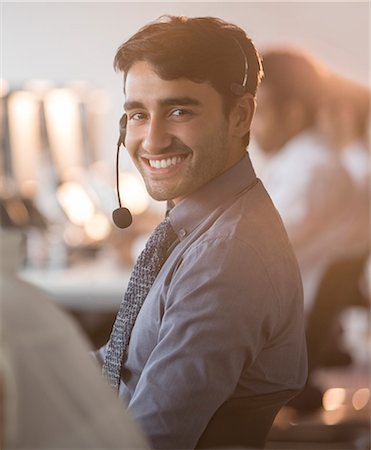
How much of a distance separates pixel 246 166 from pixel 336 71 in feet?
14.5

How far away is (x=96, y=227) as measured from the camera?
6.45m

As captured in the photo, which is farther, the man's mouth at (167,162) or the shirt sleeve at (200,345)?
the man's mouth at (167,162)

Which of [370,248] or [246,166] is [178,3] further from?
[370,248]

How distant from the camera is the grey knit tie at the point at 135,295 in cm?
157

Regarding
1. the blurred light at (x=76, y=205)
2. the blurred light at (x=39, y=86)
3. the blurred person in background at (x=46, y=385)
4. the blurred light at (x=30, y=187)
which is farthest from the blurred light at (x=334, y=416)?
the blurred person in background at (x=46, y=385)

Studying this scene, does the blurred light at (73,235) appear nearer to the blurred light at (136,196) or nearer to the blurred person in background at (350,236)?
the blurred light at (136,196)

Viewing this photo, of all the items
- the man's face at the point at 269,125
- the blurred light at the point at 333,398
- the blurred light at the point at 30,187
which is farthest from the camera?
the blurred light at the point at 30,187

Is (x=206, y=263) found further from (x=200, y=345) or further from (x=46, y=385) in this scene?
(x=46, y=385)

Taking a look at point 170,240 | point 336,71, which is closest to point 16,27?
point 170,240

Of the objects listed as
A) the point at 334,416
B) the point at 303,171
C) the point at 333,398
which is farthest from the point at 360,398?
the point at 303,171

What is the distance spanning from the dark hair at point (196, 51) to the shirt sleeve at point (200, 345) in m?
0.21

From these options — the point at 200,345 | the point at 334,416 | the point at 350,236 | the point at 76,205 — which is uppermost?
the point at 200,345

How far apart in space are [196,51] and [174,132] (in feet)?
0.35

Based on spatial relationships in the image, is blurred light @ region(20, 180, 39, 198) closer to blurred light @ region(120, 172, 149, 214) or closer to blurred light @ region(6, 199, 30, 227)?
blurred light @ region(6, 199, 30, 227)
